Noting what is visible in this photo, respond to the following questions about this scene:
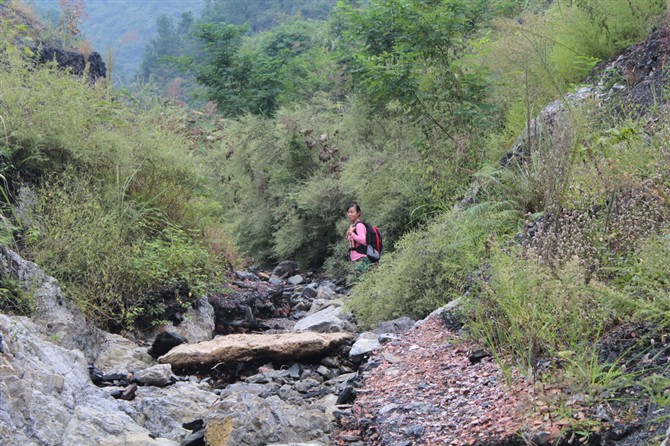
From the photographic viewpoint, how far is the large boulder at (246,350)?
21.6ft

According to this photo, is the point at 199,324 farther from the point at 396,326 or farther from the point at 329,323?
the point at 396,326

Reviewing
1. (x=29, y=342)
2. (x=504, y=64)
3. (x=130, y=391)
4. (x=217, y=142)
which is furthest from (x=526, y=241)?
(x=217, y=142)

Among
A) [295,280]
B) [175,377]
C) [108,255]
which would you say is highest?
[108,255]

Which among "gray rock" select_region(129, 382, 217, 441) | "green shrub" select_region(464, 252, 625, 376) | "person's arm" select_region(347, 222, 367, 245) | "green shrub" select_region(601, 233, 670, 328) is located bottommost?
"person's arm" select_region(347, 222, 367, 245)

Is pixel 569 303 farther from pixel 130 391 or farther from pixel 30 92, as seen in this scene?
pixel 30 92

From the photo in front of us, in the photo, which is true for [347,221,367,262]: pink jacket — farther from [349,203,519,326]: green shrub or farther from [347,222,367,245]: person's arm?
[349,203,519,326]: green shrub

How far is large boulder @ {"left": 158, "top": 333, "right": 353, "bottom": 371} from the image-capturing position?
21.6 ft

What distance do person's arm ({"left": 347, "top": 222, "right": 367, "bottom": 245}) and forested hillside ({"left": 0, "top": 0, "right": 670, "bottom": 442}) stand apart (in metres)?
0.46

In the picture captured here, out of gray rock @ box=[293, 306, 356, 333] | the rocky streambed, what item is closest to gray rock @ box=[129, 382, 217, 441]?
the rocky streambed

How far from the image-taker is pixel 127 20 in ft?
289

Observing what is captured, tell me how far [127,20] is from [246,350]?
3507 inches

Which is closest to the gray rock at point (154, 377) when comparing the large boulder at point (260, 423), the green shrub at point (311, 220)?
the large boulder at point (260, 423)

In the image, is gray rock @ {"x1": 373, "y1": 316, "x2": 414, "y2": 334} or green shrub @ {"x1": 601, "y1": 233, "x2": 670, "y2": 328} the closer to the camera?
green shrub @ {"x1": 601, "y1": 233, "x2": 670, "y2": 328}

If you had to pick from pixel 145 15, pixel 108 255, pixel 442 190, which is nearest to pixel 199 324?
pixel 108 255
